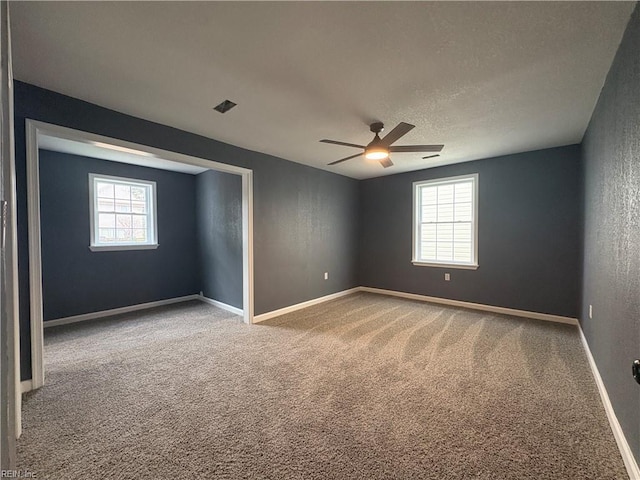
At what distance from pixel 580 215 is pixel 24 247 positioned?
5.85 meters

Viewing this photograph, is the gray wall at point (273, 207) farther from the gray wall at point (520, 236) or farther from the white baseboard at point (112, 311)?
the white baseboard at point (112, 311)

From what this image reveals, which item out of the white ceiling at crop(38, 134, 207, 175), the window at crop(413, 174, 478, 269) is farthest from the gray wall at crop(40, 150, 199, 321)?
the window at crop(413, 174, 478, 269)

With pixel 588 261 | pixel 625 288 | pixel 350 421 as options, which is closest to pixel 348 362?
pixel 350 421

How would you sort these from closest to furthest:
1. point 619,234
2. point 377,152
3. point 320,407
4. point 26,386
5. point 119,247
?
point 619,234 → point 320,407 → point 26,386 → point 377,152 → point 119,247

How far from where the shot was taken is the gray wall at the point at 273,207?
7.66ft

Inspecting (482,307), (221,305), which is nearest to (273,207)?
(221,305)

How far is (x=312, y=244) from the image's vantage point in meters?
5.11

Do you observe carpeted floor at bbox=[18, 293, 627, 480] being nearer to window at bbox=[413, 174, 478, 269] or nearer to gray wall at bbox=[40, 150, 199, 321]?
gray wall at bbox=[40, 150, 199, 321]

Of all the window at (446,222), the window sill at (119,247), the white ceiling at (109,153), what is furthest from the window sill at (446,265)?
the window sill at (119,247)

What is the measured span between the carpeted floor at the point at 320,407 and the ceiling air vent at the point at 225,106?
8.22 ft

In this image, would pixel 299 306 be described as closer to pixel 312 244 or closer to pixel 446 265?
pixel 312 244

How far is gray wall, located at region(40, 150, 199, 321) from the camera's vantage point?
13.4 ft

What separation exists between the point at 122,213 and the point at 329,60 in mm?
4551

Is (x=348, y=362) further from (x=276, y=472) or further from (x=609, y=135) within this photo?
(x=609, y=135)
